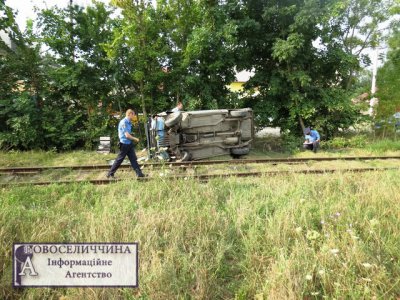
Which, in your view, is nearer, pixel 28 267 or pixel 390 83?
pixel 28 267

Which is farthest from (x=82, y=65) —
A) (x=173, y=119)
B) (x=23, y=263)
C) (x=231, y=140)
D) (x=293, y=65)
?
(x=23, y=263)

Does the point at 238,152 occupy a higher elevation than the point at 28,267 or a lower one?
lower

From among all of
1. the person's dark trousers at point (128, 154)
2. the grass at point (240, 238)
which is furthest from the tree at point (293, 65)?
the grass at point (240, 238)

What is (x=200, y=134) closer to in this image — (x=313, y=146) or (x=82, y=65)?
(x=313, y=146)

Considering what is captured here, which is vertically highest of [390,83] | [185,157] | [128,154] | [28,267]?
[390,83]

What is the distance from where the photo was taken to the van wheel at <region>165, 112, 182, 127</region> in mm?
8622

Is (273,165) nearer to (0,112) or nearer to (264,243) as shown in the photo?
(264,243)

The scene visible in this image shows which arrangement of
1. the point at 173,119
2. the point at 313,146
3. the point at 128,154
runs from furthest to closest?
the point at 313,146 → the point at 173,119 → the point at 128,154

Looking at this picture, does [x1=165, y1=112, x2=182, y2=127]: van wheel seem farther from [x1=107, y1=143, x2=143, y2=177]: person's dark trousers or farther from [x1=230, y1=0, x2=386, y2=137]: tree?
[x1=230, y1=0, x2=386, y2=137]: tree

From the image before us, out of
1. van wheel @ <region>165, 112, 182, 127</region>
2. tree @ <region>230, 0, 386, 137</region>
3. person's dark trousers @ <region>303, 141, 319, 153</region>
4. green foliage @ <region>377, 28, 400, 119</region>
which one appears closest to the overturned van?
van wheel @ <region>165, 112, 182, 127</region>

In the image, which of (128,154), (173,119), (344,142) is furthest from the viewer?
(344,142)
